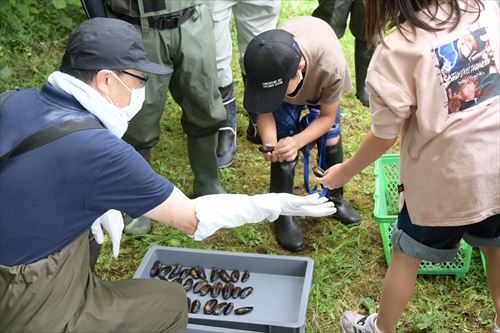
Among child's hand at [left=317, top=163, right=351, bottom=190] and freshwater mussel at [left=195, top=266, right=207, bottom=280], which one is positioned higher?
child's hand at [left=317, top=163, right=351, bottom=190]

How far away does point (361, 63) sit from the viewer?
14.0 feet

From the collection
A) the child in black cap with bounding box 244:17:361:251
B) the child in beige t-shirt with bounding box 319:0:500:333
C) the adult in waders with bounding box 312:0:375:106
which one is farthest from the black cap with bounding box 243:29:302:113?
the adult in waders with bounding box 312:0:375:106

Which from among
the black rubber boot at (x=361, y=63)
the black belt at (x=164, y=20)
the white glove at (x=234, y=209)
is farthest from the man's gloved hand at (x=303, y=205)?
the black rubber boot at (x=361, y=63)

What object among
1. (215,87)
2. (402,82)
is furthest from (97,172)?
A: (215,87)

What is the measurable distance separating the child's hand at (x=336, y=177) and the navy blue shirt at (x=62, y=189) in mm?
720

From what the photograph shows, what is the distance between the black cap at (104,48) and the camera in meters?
1.90

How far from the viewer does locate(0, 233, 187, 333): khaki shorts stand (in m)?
1.84

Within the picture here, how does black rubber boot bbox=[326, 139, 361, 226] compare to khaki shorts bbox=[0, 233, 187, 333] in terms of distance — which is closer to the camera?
khaki shorts bbox=[0, 233, 187, 333]

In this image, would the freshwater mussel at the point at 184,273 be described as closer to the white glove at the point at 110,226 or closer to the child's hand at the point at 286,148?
the white glove at the point at 110,226

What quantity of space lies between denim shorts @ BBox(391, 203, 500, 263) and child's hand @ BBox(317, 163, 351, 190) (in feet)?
0.83

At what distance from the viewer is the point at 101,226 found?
2424 millimetres

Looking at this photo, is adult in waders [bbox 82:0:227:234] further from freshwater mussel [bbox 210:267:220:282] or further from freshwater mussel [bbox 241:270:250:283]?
freshwater mussel [bbox 241:270:250:283]

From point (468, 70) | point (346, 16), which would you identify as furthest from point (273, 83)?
point (346, 16)

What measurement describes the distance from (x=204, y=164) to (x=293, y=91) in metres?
0.83
